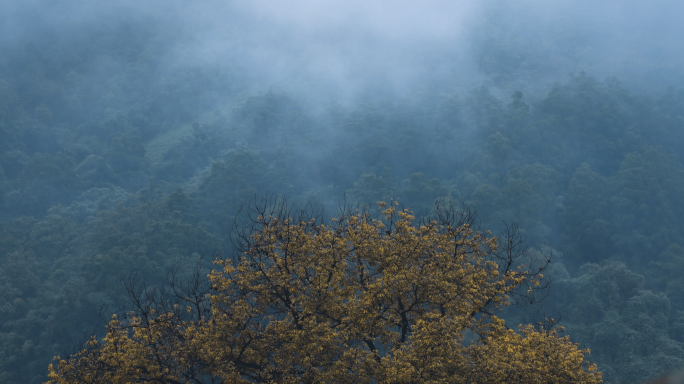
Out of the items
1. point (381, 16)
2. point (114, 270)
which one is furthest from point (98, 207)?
point (381, 16)

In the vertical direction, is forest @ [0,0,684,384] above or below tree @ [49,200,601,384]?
above

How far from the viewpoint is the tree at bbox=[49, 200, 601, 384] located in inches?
488

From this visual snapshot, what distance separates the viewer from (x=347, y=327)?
45.4 ft

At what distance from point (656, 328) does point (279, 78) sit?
3620 inches

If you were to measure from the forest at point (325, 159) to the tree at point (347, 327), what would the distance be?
1543 centimetres

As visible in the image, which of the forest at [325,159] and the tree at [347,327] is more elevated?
the forest at [325,159]

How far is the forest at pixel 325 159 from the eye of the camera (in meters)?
47.2

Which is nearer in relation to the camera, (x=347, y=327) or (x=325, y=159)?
(x=347, y=327)

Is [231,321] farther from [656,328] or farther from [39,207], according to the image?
[39,207]

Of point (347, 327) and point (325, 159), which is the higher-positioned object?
point (325, 159)

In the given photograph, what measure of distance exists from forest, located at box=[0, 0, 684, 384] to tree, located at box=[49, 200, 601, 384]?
15433 millimetres

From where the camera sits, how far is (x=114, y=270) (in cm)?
4806

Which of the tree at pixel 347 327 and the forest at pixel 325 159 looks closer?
the tree at pixel 347 327

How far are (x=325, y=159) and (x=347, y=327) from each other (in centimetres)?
6801
